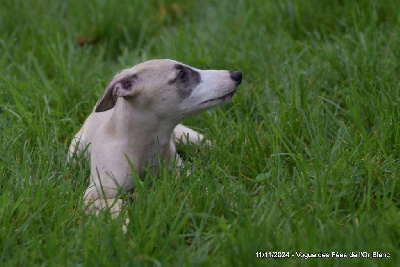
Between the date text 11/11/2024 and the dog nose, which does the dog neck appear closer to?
the dog nose

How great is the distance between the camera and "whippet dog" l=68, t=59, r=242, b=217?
367 cm

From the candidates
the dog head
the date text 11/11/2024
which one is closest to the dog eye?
the dog head

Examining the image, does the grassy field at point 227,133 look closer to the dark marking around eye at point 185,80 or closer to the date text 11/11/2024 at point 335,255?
the date text 11/11/2024 at point 335,255

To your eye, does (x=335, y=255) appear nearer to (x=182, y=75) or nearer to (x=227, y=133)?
(x=182, y=75)

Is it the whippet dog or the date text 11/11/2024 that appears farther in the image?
the whippet dog

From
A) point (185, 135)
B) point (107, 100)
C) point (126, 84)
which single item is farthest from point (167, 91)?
point (185, 135)

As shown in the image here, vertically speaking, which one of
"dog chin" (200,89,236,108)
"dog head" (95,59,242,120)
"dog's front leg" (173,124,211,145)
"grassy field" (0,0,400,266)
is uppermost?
"dog head" (95,59,242,120)

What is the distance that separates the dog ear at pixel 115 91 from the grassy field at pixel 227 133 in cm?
47

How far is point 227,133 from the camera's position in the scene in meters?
4.19

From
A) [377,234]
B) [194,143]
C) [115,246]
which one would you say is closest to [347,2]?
[194,143]

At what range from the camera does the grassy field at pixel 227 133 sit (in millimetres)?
2852

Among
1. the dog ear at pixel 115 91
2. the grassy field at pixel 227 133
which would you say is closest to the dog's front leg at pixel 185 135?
the grassy field at pixel 227 133

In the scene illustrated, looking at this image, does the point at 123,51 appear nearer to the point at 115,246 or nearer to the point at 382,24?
the point at 382,24

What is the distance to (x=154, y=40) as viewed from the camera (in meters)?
5.86
